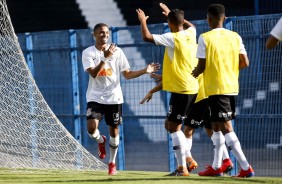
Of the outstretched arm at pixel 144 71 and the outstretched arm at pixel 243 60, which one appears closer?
the outstretched arm at pixel 243 60

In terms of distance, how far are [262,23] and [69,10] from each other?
9.89 m

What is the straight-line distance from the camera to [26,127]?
15.0 meters

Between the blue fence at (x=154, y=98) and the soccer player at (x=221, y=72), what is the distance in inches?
129

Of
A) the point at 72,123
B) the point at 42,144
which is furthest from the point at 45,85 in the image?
the point at 42,144

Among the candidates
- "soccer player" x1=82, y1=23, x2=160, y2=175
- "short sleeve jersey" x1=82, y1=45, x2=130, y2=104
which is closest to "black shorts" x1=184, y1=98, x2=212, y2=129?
"soccer player" x1=82, y1=23, x2=160, y2=175

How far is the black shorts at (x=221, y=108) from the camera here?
10.6 m

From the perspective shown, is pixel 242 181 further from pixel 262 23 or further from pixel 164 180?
pixel 262 23

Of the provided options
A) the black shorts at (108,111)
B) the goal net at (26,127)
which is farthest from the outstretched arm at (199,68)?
the goal net at (26,127)

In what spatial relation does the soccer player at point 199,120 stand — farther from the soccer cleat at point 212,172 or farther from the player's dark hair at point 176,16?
the player's dark hair at point 176,16

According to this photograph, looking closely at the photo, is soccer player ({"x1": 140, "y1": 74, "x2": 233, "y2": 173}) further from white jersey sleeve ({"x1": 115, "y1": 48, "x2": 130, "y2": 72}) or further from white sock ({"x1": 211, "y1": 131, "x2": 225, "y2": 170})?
white jersey sleeve ({"x1": 115, "y1": 48, "x2": 130, "y2": 72})

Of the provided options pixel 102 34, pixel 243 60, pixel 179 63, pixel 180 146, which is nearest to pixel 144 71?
pixel 179 63

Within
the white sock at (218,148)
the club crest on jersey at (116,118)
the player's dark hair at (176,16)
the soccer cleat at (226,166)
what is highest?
the player's dark hair at (176,16)

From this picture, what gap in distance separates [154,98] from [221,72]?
551 cm

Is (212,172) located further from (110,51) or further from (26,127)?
(26,127)
